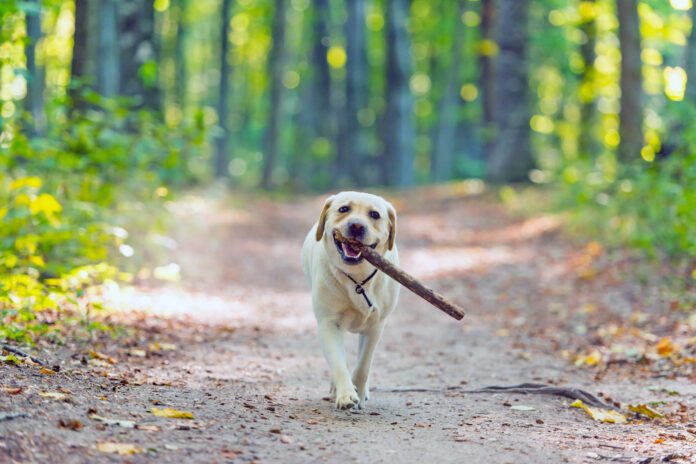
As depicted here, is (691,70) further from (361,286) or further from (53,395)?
(53,395)

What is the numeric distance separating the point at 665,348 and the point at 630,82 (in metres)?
8.81

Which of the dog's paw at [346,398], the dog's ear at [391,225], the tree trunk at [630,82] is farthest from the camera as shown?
the tree trunk at [630,82]

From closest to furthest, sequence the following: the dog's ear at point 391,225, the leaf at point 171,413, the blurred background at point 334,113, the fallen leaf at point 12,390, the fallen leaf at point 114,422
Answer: the fallen leaf at point 114,422
the fallen leaf at point 12,390
the leaf at point 171,413
the dog's ear at point 391,225
the blurred background at point 334,113

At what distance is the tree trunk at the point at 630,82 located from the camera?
15102 millimetres

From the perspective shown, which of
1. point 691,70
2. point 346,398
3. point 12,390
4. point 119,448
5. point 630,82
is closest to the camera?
point 119,448

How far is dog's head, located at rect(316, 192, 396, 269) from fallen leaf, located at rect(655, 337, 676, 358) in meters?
3.29

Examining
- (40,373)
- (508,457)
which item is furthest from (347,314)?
(40,373)

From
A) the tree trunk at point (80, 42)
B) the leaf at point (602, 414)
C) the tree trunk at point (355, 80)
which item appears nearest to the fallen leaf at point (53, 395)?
the leaf at point (602, 414)

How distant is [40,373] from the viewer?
5.20m

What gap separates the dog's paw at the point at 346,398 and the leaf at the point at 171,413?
1.07 meters

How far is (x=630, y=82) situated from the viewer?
50.2 ft

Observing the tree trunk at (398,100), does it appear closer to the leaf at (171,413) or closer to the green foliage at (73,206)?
the green foliage at (73,206)

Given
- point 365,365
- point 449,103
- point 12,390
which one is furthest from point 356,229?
point 449,103

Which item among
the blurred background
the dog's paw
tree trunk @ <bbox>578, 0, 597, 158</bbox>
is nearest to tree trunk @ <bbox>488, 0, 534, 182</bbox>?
the blurred background
